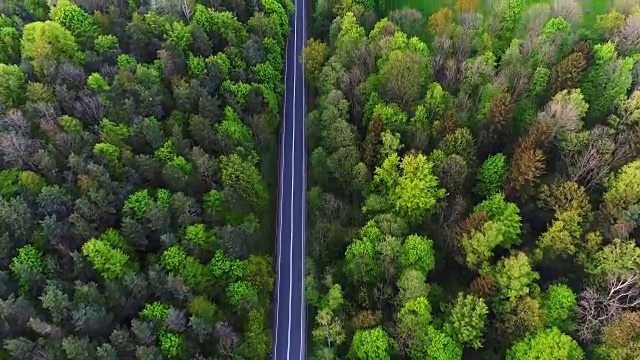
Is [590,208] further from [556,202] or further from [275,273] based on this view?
[275,273]

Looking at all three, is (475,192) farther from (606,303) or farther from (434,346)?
(434,346)

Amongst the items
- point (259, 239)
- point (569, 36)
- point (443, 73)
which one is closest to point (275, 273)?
point (259, 239)

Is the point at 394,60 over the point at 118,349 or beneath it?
over

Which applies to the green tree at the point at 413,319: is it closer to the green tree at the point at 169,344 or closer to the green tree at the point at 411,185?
the green tree at the point at 411,185

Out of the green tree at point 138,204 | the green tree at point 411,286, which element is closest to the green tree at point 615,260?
the green tree at point 411,286

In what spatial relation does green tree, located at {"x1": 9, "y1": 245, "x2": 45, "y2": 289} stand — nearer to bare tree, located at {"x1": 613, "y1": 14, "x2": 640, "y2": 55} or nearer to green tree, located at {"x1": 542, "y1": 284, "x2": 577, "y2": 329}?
green tree, located at {"x1": 542, "y1": 284, "x2": 577, "y2": 329}

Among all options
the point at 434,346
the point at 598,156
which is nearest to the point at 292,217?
the point at 434,346

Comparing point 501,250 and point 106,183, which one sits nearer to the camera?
point 106,183
